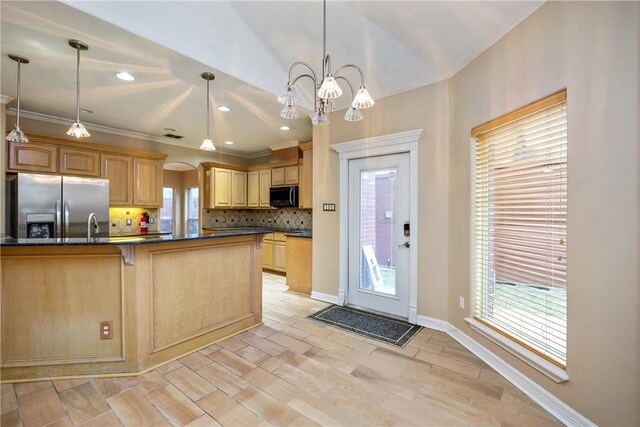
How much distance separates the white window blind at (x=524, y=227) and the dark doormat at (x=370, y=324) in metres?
0.75

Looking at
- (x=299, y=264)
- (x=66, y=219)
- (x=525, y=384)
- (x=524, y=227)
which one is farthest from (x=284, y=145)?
(x=525, y=384)

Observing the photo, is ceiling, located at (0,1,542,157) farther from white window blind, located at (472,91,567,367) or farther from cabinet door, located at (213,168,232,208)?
cabinet door, located at (213,168,232,208)

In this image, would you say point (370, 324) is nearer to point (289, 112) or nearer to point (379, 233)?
point (379, 233)

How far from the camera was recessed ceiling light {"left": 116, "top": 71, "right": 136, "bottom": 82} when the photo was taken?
2869mm

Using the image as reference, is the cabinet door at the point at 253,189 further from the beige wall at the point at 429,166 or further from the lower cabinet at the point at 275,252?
the beige wall at the point at 429,166

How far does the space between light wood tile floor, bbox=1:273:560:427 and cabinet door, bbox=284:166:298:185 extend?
11.2 feet

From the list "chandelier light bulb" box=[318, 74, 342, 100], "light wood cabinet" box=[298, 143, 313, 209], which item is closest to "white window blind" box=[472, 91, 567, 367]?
"chandelier light bulb" box=[318, 74, 342, 100]

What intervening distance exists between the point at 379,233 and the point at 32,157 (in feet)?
15.8

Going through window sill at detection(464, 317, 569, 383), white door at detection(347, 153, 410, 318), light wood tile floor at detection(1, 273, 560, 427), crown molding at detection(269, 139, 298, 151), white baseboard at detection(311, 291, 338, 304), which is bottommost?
light wood tile floor at detection(1, 273, 560, 427)

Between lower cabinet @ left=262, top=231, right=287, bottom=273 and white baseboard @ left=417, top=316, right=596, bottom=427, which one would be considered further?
lower cabinet @ left=262, top=231, right=287, bottom=273

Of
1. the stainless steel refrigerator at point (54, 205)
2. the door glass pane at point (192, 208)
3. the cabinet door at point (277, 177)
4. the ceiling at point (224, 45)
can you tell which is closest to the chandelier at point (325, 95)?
the ceiling at point (224, 45)

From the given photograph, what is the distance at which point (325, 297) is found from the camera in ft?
13.0

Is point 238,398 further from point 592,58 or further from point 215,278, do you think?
point 592,58

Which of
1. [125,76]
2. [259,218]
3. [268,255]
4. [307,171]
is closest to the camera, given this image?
[125,76]
